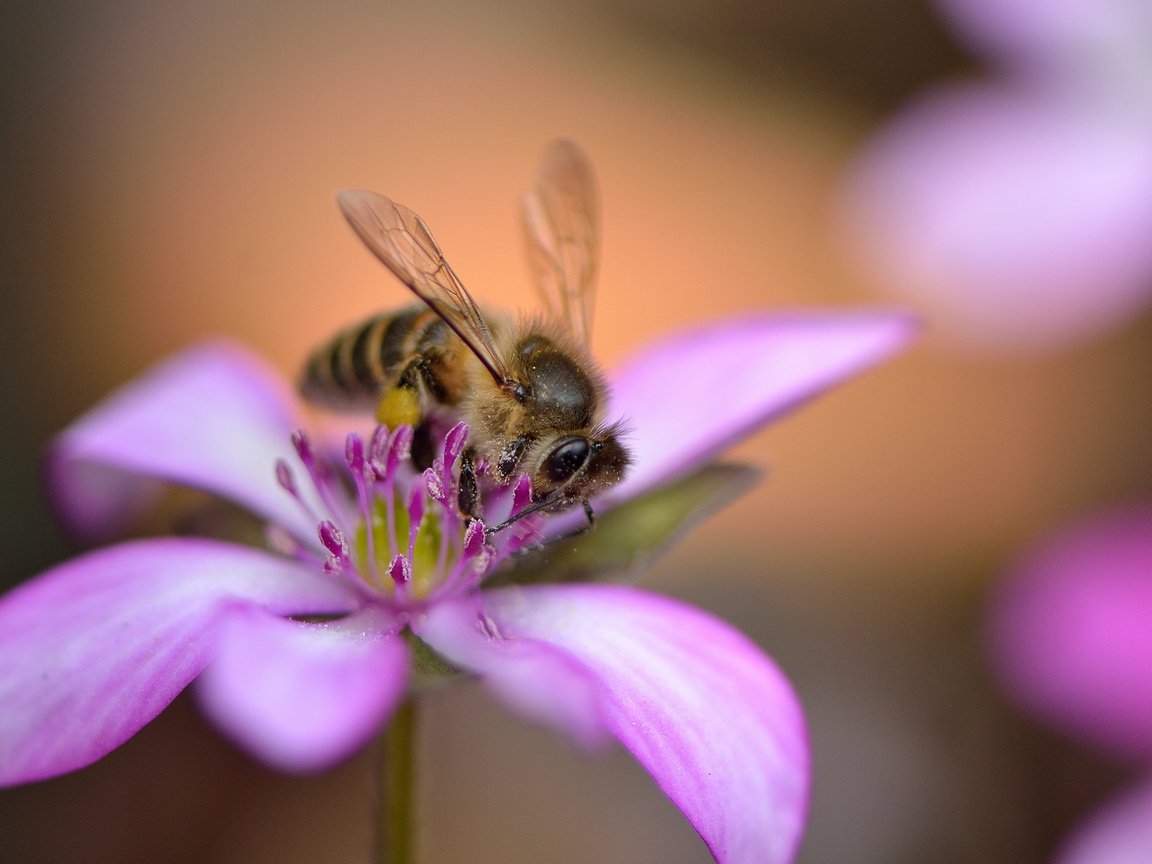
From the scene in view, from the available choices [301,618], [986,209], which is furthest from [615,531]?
[986,209]

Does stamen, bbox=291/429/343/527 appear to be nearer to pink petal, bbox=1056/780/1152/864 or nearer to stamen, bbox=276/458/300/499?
stamen, bbox=276/458/300/499

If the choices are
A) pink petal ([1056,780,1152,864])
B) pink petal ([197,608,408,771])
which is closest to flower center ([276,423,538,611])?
pink petal ([197,608,408,771])

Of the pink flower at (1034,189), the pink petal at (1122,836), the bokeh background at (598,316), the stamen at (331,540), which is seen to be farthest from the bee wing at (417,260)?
the pink flower at (1034,189)

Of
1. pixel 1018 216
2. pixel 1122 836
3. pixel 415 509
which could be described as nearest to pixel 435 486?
pixel 415 509

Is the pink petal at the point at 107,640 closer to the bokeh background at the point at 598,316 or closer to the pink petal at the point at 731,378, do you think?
the pink petal at the point at 731,378

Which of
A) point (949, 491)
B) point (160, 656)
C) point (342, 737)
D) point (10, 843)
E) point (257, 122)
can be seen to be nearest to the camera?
point (342, 737)

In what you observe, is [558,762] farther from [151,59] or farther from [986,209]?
[151,59]

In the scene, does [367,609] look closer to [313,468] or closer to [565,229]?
[313,468]
